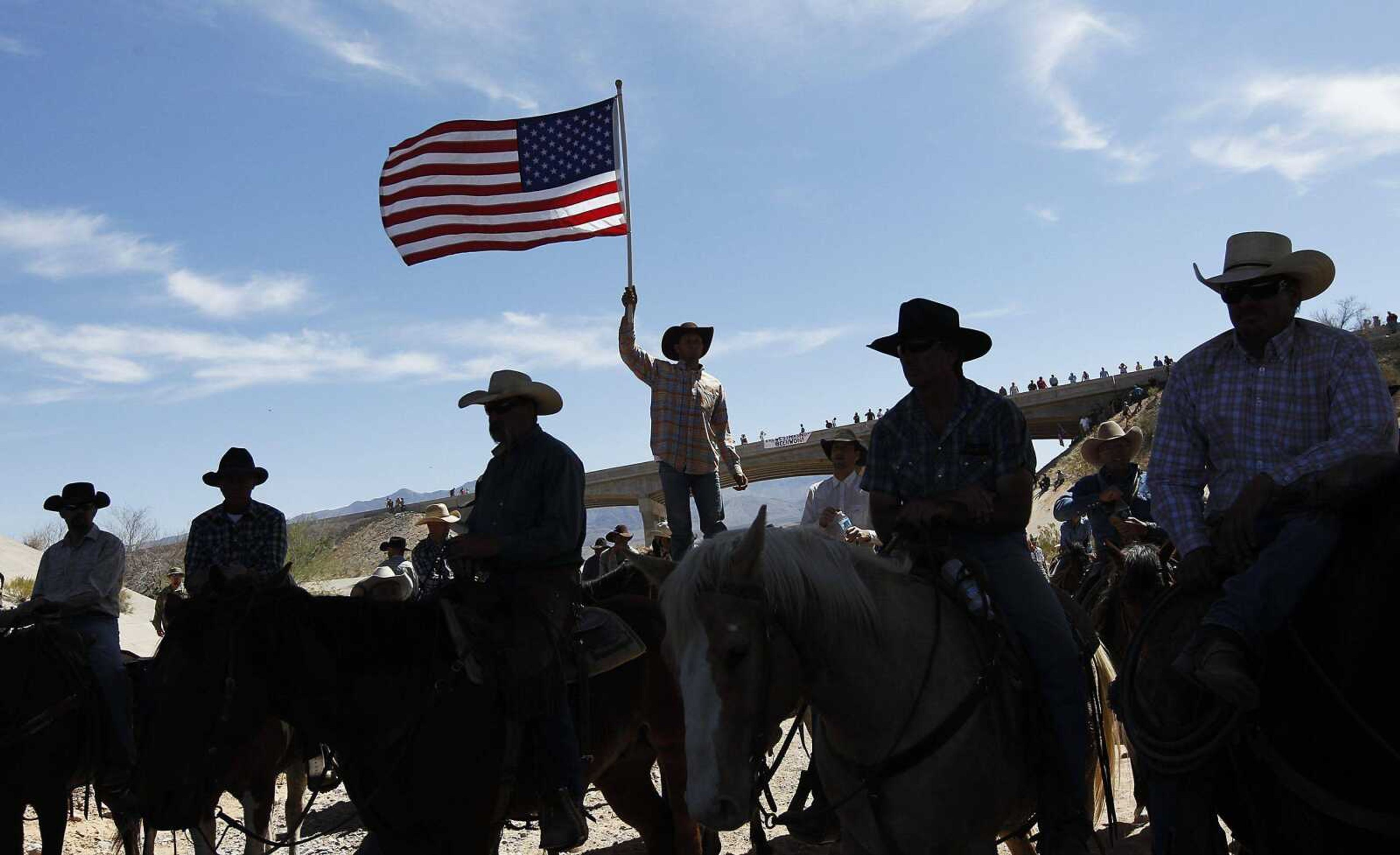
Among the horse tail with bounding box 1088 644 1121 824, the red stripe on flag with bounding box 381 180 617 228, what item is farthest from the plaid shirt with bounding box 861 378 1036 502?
the red stripe on flag with bounding box 381 180 617 228

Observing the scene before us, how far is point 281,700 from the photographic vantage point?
5.65 meters

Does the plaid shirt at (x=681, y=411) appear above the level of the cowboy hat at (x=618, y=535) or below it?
above

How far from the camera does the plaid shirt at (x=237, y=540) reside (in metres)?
7.73

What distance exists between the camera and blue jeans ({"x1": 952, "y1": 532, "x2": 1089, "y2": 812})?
183 inches

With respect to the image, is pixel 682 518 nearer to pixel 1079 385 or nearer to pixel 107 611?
pixel 107 611

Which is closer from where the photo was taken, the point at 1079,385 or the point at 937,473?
the point at 937,473

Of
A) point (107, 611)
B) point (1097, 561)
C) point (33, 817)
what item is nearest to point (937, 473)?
point (1097, 561)

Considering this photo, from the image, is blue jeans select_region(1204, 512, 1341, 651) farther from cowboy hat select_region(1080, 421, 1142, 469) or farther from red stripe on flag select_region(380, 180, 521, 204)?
red stripe on flag select_region(380, 180, 521, 204)

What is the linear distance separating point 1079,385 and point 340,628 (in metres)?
74.9

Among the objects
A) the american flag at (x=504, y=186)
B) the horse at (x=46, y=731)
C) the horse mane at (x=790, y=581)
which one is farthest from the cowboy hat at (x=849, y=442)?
the horse at (x=46, y=731)

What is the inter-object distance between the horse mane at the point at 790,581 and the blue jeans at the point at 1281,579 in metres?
1.30

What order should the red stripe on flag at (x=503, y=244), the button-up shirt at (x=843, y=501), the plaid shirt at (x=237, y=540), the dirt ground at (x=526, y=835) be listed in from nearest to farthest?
the plaid shirt at (x=237, y=540)
the dirt ground at (x=526, y=835)
the button-up shirt at (x=843, y=501)
the red stripe on flag at (x=503, y=244)

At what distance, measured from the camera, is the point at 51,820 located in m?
7.55

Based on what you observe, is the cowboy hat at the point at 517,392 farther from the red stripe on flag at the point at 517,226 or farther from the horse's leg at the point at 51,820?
the red stripe on flag at the point at 517,226
